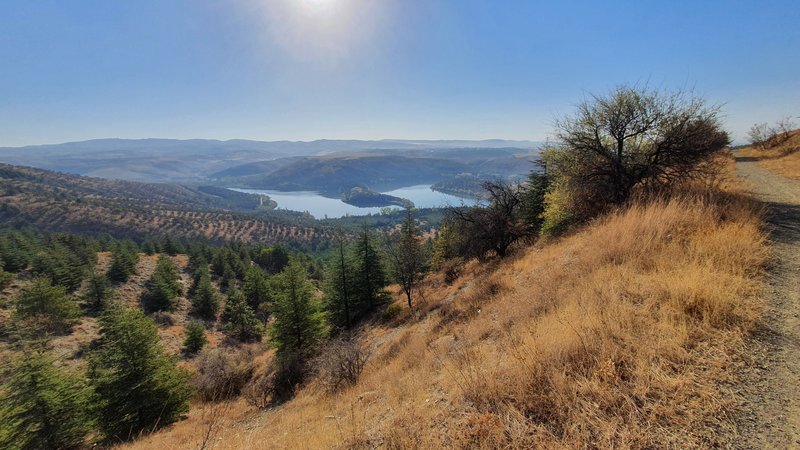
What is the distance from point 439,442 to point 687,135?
18.2 m

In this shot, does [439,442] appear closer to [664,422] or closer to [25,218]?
[664,422]

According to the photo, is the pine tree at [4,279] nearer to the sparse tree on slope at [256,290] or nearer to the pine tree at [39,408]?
the sparse tree on slope at [256,290]

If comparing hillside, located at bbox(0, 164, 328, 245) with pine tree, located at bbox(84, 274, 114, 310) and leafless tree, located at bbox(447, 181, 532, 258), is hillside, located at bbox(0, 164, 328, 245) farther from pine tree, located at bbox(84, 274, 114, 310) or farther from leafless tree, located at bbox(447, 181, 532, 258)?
leafless tree, located at bbox(447, 181, 532, 258)

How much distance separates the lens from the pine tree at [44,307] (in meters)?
36.6

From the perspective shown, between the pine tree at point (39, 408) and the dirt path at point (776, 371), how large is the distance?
23979mm

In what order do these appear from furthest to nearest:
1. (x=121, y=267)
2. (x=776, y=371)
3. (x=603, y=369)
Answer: (x=121, y=267)
(x=603, y=369)
(x=776, y=371)

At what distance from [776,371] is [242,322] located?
181ft

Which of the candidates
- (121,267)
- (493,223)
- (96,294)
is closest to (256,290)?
(96,294)

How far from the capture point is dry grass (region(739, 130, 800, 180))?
19995 millimetres

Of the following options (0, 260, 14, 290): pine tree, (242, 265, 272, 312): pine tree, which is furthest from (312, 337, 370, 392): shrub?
(0, 260, 14, 290): pine tree

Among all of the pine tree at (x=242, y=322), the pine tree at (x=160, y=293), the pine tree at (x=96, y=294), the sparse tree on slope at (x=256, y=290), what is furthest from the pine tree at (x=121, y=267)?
the pine tree at (x=242, y=322)

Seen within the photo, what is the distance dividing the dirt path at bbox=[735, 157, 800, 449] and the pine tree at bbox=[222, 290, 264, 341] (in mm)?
53481

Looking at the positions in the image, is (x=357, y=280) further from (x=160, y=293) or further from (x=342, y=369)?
(x=160, y=293)

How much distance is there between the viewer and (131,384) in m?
17.0
